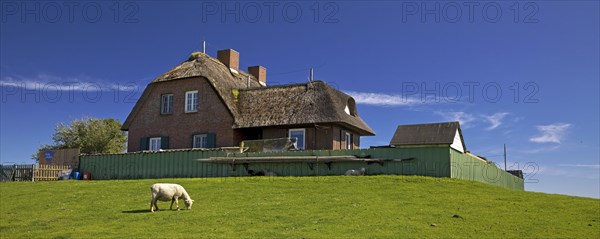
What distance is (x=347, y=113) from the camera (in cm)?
3438

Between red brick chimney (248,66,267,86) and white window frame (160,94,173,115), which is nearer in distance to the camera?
white window frame (160,94,173,115)

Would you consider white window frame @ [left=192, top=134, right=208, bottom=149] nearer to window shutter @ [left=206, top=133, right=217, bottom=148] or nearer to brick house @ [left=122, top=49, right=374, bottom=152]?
brick house @ [left=122, top=49, right=374, bottom=152]

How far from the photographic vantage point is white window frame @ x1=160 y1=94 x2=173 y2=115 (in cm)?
3656

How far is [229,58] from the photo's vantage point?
40656 millimetres

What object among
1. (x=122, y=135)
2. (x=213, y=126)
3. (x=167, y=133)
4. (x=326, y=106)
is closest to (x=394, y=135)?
(x=326, y=106)

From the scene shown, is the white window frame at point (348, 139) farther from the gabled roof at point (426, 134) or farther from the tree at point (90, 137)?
the tree at point (90, 137)

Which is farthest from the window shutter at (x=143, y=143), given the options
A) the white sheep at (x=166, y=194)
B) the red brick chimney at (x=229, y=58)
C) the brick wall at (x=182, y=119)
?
the white sheep at (x=166, y=194)

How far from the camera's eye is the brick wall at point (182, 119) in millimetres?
33812

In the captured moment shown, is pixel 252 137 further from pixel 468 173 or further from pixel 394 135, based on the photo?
pixel 468 173

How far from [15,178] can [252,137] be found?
15.3 metres

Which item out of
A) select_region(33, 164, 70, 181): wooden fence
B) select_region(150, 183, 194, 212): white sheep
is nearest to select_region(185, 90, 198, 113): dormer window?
select_region(33, 164, 70, 181): wooden fence

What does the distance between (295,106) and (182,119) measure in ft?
27.2

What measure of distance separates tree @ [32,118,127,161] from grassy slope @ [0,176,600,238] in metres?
33.6

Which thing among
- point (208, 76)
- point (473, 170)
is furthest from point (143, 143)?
point (473, 170)
